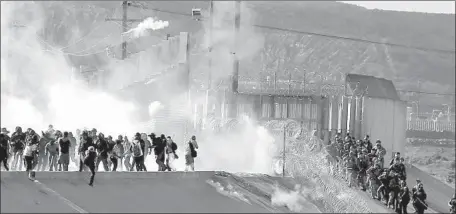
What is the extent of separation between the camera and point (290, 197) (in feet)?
109

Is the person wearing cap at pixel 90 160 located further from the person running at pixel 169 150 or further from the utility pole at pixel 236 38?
the utility pole at pixel 236 38

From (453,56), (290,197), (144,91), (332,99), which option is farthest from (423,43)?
(290,197)

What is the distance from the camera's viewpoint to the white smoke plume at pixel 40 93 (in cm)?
4306

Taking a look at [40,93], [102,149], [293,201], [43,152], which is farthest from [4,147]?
[40,93]

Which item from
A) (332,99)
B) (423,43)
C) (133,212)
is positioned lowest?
(133,212)

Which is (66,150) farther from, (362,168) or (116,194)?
(362,168)

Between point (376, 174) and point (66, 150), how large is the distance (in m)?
11.1

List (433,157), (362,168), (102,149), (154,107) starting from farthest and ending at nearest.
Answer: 1. (433,157)
2. (154,107)
3. (362,168)
4. (102,149)

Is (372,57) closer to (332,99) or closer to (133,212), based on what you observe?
(332,99)

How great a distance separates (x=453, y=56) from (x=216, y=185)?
547 feet

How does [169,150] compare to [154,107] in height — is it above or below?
below

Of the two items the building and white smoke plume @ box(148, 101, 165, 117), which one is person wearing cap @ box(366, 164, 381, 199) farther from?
white smoke plume @ box(148, 101, 165, 117)

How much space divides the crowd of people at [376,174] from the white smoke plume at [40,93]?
12788 millimetres

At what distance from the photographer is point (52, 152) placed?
98.4ft
